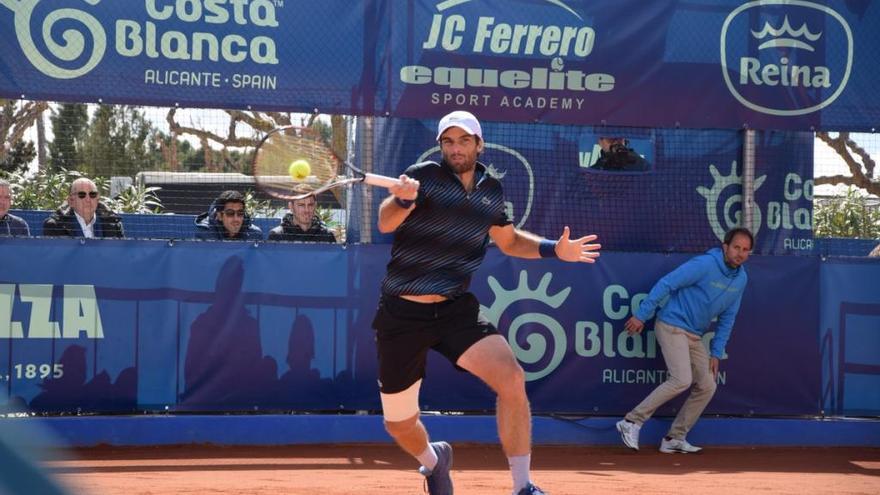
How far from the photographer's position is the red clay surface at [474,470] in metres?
6.64

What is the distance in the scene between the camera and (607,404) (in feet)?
28.9

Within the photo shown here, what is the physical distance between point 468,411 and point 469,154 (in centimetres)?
357

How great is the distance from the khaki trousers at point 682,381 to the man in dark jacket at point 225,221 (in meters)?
3.23

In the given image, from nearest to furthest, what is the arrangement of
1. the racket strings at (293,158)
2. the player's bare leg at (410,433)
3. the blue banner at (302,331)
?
the racket strings at (293,158) → the player's bare leg at (410,433) → the blue banner at (302,331)

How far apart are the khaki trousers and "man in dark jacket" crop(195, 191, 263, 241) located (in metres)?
3.23

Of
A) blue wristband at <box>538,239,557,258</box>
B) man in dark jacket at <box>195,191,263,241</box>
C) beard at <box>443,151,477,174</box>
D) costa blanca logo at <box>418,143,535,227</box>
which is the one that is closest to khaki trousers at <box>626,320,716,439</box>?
costa blanca logo at <box>418,143,535,227</box>

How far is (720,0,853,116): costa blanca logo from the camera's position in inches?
350

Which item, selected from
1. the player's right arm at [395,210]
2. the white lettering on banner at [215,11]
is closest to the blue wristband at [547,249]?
the player's right arm at [395,210]

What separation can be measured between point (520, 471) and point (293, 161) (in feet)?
6.04

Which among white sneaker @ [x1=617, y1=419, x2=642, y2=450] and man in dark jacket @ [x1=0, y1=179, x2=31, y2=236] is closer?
man in dark jacket @ [x1=0, y1=179, x2=31, y2=236]

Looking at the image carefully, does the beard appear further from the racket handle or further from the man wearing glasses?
the man wearing glasses

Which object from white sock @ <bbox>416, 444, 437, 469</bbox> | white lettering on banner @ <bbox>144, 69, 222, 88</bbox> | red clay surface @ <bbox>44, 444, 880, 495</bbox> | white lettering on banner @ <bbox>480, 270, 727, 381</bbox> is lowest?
red clay surface @ <bbox>44, 444, 880, 495</bbox>

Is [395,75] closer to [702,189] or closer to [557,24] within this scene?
[557,24]

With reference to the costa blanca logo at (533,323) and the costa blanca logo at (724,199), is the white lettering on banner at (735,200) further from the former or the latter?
the costa blanca logo at (533,323)
